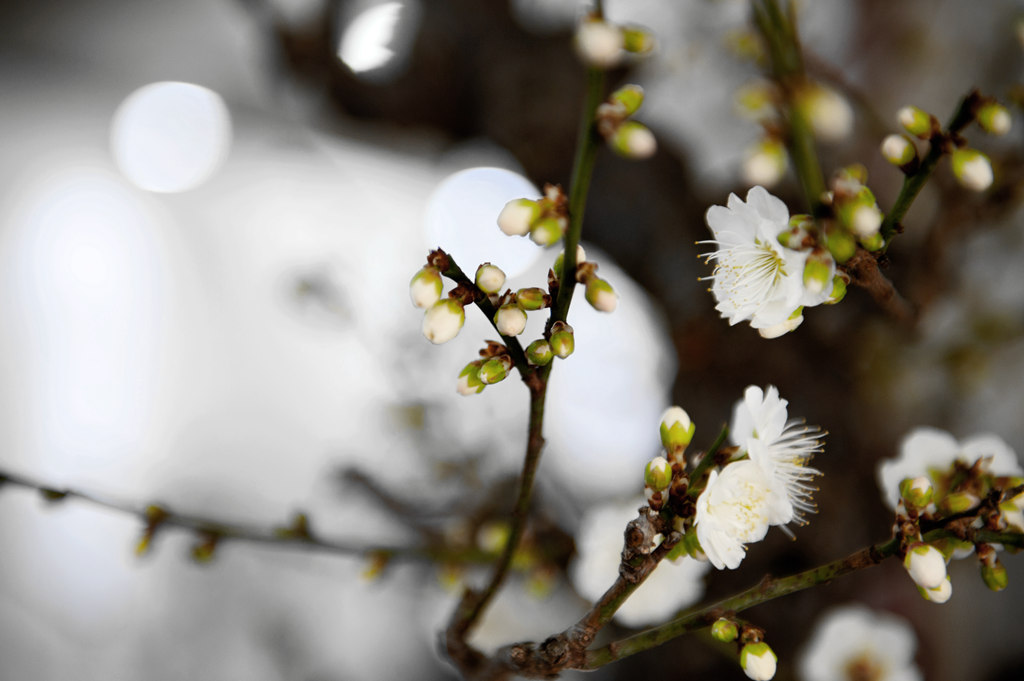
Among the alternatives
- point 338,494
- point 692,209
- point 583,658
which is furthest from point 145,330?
point 583,658

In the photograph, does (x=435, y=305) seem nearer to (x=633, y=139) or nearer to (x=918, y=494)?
(x=633, y=139)

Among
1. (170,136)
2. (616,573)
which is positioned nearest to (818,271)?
(616,573)

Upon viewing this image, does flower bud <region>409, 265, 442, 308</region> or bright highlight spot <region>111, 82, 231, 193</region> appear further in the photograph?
bright highlight spot <region>111, 82, 231, 193</region>

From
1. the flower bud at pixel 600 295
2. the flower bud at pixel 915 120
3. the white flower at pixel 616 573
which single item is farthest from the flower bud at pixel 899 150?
the white flower at pixel 616 573

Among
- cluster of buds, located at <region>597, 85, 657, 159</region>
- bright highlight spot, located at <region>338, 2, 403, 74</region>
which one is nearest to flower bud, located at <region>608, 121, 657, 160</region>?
cluster of buds, located at <region>597, 85, 657, 159</region>

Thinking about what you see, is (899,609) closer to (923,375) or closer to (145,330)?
(923,375)

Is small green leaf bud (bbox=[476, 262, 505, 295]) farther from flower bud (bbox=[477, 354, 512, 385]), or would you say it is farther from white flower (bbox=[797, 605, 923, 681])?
white flower (bbox=[797, 605, 923, 681])

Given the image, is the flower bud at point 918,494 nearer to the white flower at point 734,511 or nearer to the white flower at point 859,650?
the white flower at point 734,511
